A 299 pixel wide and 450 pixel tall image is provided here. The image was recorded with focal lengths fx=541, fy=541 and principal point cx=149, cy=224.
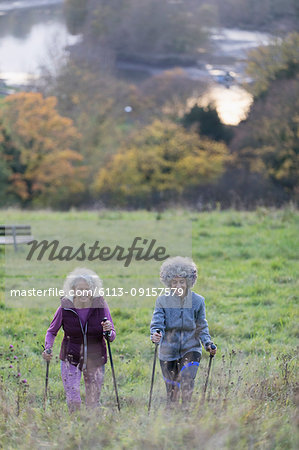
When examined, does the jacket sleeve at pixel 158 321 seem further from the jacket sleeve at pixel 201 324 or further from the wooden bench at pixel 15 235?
the wooden bench at pixel 15 235

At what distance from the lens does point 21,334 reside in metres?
6.32

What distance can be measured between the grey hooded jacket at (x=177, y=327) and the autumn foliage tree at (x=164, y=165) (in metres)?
35.8

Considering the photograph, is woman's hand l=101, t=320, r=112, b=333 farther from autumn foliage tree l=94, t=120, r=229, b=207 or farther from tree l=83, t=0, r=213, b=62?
tree l=83, t=0, r=213, b=62

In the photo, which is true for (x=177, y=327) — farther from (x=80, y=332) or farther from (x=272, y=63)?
(x=272, y=63)

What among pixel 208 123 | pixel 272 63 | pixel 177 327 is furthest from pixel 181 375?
pixel 272 63

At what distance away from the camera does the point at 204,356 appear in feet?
19.1

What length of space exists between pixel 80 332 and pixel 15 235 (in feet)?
21.0

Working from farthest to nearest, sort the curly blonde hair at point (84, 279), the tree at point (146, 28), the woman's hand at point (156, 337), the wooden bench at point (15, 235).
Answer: the tree at point (146, 28) < the wooden bench at point (15, 235) < the curly blonde hair at point (84, 279) < the woman's hand at point (156, 337)

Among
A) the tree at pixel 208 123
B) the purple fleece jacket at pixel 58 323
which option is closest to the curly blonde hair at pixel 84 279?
the purple fleece jacket at pixel 58 323

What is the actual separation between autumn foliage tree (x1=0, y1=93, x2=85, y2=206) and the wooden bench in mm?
30897

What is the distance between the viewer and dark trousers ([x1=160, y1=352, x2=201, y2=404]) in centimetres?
392

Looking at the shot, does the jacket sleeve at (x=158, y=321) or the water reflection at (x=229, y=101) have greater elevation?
the water reflection at (x=229, y=101)

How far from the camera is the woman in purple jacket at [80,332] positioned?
412 centimetres

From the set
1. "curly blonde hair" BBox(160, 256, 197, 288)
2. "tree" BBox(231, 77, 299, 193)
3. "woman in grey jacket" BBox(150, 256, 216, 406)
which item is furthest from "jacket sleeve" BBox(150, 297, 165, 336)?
"tree" BBox(231, 77, 299, 193)
